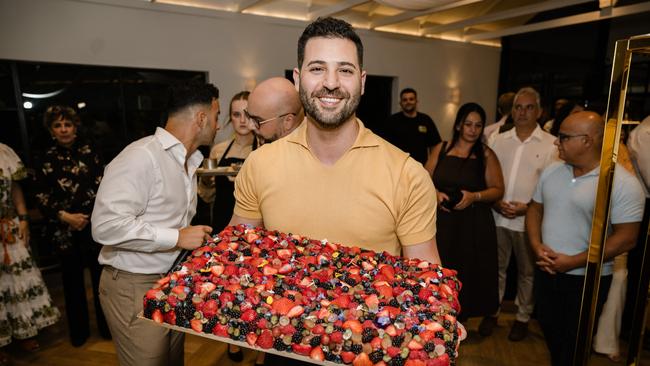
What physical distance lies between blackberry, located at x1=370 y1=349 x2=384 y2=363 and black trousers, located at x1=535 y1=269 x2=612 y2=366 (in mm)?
1692

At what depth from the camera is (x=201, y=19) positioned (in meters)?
5.48

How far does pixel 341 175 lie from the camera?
1.35 m

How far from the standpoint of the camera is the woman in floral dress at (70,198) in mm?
2820

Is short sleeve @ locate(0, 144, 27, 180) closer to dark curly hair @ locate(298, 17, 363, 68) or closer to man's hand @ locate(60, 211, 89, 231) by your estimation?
man's hand @ locate(60, 211, 89, 231)

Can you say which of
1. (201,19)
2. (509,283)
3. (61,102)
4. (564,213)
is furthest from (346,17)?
(564,213)

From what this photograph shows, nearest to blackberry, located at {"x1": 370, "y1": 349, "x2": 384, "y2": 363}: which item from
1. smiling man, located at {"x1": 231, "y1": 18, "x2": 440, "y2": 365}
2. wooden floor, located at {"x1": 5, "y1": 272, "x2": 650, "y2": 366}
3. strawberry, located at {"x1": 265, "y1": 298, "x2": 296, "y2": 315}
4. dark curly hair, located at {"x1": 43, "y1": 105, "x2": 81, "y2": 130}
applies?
strawberry, located at {"x1": 265, "y1": 298, "x2": 296, "y2": 315}

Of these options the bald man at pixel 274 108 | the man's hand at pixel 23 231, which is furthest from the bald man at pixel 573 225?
the man's hand at pixel 23 231

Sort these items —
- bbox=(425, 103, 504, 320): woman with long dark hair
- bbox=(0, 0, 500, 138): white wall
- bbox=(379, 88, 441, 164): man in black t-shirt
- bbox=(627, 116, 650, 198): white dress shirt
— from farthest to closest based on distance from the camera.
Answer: bbox=(379, 88, 441, 164): man in black t-shirt < bbox=(0, 0, 500, 138): white wall < bbox=(425, 103, 504, 320): woman with long dark hair < bbox=(627, 116, 650, 198): white dress shirt

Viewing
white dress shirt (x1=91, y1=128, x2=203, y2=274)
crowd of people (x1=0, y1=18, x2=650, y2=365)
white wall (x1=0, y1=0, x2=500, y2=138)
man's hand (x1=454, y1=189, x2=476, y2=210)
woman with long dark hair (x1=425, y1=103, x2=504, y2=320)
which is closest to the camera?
crowd of people (x1=0, y1=18, x2=650, y2=365)

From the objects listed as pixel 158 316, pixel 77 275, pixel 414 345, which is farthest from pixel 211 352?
pixel 414 345

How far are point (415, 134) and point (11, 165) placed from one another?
168 inches

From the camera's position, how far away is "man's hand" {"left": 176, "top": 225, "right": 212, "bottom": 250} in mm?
1661

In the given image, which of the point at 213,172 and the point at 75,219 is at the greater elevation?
the point at 213,172

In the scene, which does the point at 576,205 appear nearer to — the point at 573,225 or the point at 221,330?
the point at 573,225
